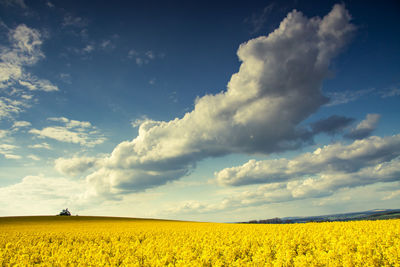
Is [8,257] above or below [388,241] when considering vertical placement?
below

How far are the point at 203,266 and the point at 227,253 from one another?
2531mm

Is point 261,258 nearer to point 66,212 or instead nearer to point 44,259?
point 44,259

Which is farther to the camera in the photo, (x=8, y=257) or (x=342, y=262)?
(x=8, y=257)

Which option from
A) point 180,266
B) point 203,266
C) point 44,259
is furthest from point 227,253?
point 44,259

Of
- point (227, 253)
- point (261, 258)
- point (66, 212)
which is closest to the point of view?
point (261, 258)

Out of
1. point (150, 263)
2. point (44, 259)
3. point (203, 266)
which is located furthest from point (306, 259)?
point (44, 259)

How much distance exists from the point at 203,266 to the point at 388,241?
10250 mm

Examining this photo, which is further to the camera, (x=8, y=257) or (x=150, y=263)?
(x=8, y=257)

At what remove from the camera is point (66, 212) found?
10225 centimetres

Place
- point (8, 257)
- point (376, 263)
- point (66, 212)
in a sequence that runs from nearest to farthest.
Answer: point (376, 263)
point (8, 257)
point (66, 212)

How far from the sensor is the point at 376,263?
9281 millimetres

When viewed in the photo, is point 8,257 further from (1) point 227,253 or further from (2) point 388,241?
(2) point 388,241

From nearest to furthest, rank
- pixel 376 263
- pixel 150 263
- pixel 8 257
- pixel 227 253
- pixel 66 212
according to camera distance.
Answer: pixel 376 263 < pixel 150 263 < pixel 227 253 < pixel 8 257 < pixel 66 212

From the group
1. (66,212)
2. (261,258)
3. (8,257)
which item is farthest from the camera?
(66,212)
